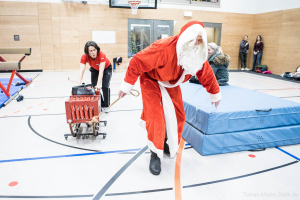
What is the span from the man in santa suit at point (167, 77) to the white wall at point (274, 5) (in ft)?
30.6

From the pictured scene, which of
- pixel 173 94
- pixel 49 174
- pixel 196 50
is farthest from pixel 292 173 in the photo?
pixel 49 174

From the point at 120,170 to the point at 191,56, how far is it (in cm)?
124

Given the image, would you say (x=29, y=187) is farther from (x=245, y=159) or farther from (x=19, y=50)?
(x=19, y=50)

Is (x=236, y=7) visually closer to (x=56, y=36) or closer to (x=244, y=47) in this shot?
(x=244, y=47)

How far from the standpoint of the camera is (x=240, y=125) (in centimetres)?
237

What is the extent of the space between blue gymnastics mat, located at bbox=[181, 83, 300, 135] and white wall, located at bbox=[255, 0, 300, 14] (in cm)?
829

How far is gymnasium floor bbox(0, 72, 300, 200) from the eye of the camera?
1.74 m

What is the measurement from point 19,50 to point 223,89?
19.1 feet

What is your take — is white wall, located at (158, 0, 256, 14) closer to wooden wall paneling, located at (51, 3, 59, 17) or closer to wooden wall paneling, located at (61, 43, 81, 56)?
wooden wall paneling, located at (61, 43, 81, 56)

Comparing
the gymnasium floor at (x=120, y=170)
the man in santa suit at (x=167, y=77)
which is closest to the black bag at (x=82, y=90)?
the gymnasium floor at (x=120, y=170)

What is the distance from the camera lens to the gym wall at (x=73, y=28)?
8.72 meters

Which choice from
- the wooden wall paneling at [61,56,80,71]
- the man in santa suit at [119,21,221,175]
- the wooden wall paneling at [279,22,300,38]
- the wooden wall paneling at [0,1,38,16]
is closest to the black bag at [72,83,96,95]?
the man in santa suit at [119,21,221,175]

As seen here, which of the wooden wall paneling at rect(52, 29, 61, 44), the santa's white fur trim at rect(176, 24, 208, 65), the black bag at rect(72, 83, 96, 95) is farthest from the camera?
the wooden wall paneling at rect(52, 29, 61, 44)

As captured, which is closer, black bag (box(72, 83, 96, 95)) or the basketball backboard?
black bag (box(72, 83, 96, 95))
